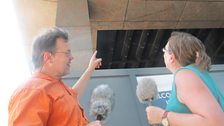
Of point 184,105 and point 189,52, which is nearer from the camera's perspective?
point 184,105

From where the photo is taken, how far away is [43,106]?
5.32 feet

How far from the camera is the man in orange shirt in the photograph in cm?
157

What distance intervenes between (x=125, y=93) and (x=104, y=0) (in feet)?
7.58

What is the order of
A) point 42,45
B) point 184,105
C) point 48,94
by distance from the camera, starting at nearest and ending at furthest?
point 184,105
point 48,94
point 42,45

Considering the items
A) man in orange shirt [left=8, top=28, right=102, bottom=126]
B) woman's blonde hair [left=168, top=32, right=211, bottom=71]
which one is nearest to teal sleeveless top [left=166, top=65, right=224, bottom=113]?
woman's blonde hair [left=168, top=32, right=211, bottom=71]

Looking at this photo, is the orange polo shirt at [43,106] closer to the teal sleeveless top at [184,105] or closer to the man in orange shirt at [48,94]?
the man in orange shirt at [48,94]

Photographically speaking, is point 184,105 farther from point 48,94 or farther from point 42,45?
point 42,45

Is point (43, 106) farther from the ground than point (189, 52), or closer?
closer

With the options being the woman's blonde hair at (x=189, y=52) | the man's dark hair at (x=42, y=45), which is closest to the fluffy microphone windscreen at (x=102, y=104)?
the man's dark hair at (x=42, y=45)

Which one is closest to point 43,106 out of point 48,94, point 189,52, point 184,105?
point 48,94

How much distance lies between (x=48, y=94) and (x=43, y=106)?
0.27 feet

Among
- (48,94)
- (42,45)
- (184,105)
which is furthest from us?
(42,45)

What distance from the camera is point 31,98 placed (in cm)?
160

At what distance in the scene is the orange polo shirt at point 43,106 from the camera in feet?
5.10
